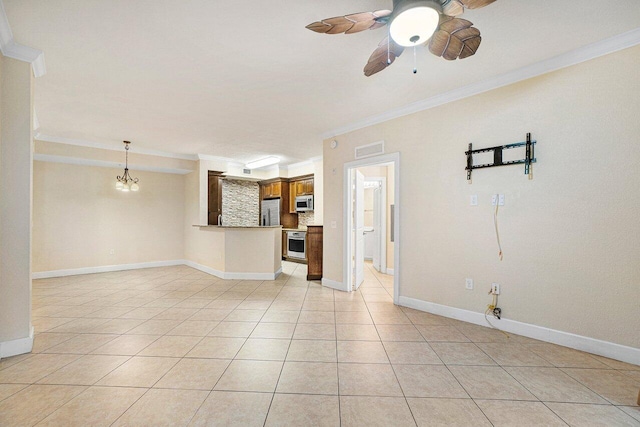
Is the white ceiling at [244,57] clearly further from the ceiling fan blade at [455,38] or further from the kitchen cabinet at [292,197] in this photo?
the kitchen cabinet at [292,197]

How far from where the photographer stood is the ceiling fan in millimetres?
1539

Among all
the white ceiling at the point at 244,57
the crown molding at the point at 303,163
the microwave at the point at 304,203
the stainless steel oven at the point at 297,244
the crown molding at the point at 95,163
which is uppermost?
the white ceiling at the point at 244,57

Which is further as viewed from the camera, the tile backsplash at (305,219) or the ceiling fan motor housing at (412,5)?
the tile backsplash at (305,219)

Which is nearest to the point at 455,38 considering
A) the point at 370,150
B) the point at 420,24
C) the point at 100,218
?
the point at 420,24

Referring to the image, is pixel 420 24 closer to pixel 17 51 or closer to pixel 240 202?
pixel 17 51

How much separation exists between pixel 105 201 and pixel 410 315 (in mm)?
6684

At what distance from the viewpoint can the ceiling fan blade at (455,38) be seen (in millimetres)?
1708

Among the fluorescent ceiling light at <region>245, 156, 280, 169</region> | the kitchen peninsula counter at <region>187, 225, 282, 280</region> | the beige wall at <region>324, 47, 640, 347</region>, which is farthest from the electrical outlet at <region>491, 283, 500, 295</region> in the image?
the fluorescent ceiling light at <region>245, 156, 280, 169</region>

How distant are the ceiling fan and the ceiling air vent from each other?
203cm

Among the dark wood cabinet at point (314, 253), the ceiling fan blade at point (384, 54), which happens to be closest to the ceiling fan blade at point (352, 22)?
the ceiling fan blade at point (384, 54)

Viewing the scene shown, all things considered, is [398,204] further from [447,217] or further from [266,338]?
[266,338]

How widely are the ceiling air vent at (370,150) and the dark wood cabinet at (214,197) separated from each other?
397cm

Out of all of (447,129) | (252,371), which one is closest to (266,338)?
(252,371)

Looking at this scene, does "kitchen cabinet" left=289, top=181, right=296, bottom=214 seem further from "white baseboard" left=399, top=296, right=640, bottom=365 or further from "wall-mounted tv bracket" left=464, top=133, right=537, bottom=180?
"wall-mounted tv bracket" left=464, top=133, right=537, bottom=180
